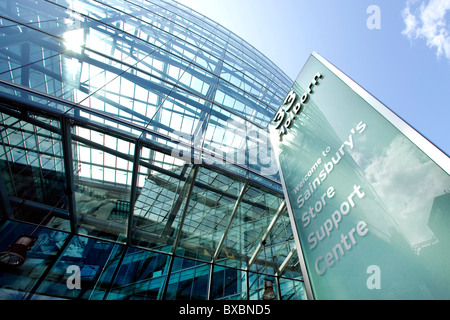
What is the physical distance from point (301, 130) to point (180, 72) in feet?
21.7

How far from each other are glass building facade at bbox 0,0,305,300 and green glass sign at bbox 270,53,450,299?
2.89 metres

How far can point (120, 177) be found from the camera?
231 inches

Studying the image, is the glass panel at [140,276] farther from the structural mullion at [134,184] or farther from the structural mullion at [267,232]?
the structural mullion at [267,232]

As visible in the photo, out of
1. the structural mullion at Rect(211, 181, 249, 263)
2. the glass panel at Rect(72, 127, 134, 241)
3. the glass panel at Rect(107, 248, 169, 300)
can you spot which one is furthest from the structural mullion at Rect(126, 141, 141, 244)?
the structural mullion at Rect(211, 181, 249, 263)

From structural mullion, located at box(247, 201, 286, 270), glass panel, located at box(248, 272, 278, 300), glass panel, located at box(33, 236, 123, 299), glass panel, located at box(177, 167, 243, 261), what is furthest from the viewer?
glass panel, located at box(248, 272, 278, 300)

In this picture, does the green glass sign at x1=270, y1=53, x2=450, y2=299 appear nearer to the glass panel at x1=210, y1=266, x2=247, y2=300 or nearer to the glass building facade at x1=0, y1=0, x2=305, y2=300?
the glass building facade at x1=0, y1=0, x2=305, y2=300

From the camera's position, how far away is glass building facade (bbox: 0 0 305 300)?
4.91 meters

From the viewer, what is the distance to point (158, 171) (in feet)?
19.1

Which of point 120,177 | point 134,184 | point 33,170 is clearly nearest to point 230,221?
point 134,184

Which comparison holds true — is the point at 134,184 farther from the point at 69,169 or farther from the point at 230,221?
the point at 230,221

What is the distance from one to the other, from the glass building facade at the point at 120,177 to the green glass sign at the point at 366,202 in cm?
289

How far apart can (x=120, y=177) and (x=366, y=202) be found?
568 centimetres

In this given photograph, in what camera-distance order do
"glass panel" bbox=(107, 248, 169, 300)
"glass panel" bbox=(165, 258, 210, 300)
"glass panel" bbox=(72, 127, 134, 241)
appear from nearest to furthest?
"glass panel" bbox=(72, 127, 134, 241) → "glass panel" bbox=(107, 248, 169, 300) → "glass panel" bbox=(165, 258, 210, 300)
